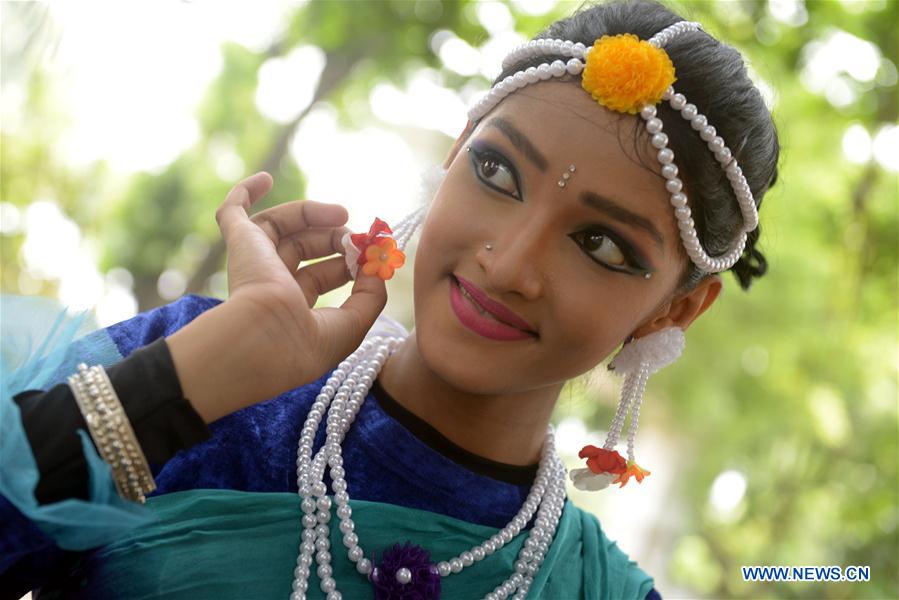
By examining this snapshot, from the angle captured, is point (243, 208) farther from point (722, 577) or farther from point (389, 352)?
point (722, 577)

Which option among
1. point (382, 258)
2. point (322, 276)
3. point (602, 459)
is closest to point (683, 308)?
point (602, 459)

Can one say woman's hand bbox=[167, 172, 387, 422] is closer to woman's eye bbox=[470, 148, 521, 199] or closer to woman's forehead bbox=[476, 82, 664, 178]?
woman's eye bbox=[470, 148, 521, 199]

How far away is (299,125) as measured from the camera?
7.04 m

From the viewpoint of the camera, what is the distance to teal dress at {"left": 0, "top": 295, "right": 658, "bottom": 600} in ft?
4.86

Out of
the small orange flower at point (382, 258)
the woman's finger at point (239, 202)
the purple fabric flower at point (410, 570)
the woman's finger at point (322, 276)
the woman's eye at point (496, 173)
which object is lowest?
the purple fabric flower at point (410, 570)

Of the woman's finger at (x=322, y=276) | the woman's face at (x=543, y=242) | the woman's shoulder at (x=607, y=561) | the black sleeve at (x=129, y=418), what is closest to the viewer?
the black sleeve at (x=129, y=418)

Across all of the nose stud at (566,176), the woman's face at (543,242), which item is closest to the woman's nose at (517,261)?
the woman's face at (543,242)

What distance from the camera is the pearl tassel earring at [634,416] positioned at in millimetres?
2012

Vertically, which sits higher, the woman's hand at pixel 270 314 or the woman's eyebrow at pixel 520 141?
the woman's eyebrow at pixel 520 141

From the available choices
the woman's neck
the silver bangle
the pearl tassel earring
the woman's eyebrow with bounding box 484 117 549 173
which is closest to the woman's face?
the woman's eyebrow with bounding box 484 117 549 173

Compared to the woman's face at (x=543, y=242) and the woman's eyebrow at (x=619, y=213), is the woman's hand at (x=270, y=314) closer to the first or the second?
the woman's face at (x=543, y=242)

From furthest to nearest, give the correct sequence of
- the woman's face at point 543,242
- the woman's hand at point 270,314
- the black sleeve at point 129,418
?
1. the woman's face at point 543,242
2. the woman's hand at point 270,314
3. the black sleeve at point 129,418

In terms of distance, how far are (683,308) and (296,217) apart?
0.89m

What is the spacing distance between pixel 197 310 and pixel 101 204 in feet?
26.0
